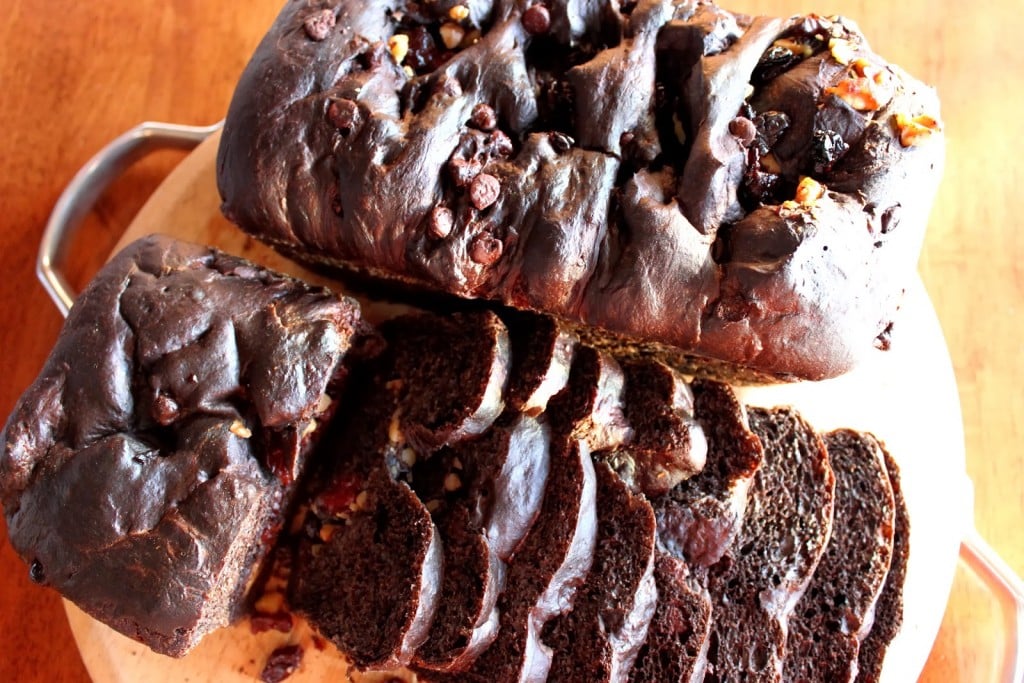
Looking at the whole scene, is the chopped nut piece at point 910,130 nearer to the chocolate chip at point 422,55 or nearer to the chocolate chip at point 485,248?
the chocolate chip at point 485,248

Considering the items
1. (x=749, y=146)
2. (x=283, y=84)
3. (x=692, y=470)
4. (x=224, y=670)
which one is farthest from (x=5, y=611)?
(x=749, y=146)

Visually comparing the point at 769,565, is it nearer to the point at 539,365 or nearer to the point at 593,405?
the point at 593,405


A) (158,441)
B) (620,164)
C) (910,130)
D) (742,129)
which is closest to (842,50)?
(910,130)

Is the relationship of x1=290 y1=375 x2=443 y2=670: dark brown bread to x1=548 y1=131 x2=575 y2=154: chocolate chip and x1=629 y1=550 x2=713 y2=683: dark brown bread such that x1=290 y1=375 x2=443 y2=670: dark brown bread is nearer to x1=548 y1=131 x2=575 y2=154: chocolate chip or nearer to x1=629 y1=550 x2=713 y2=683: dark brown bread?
x1=629 y1=550 x2=713 y2=683: dark brown bread

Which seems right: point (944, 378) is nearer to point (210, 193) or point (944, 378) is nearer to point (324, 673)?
point (324, 673)

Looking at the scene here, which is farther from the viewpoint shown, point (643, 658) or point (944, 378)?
point (944, 378)

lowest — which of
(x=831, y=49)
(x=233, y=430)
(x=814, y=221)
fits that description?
(x=233, y=430)

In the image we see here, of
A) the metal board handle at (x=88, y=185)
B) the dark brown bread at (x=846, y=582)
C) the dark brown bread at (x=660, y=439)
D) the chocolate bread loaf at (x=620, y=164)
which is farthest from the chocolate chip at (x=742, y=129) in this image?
the metal board handle at (x=88, y=185)
